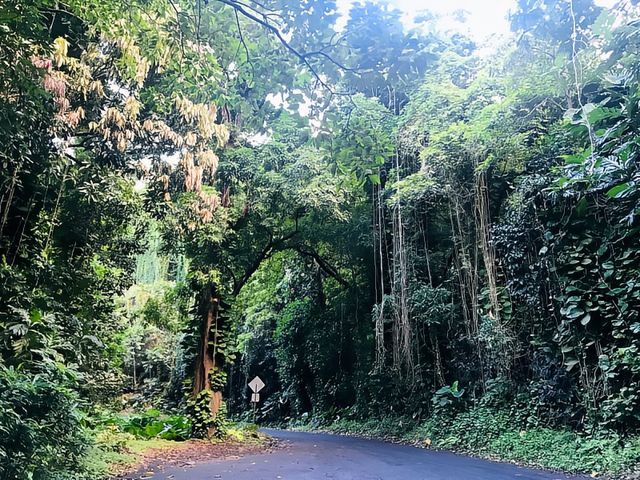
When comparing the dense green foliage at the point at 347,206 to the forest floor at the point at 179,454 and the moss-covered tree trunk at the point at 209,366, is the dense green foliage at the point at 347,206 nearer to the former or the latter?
the moss-covered tree trunk at the point at 209,366

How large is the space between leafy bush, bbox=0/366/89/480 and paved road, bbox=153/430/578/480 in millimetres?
1933

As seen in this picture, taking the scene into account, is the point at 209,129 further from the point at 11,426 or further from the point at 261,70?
the point at 11,426

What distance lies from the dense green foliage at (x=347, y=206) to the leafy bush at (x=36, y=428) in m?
0.02

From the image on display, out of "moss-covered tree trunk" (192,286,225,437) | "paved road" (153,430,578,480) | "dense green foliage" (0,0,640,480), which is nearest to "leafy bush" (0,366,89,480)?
"dense green foliage" (0,0,640,480)

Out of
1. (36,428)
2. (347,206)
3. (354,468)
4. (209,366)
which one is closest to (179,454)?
(209,366)

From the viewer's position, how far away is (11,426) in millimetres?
3574

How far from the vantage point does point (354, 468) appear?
6523 millimetres

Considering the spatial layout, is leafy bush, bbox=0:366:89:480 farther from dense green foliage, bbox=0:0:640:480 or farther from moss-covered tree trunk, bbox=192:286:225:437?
moss-covered tree trunk, bbox=192:286:225:437

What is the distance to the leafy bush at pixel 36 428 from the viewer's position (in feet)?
11.8

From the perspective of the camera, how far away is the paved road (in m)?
5.91

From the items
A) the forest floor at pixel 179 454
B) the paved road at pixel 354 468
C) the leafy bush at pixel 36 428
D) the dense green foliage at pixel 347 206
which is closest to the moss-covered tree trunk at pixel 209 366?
the dense green foliage at pixel 347 206

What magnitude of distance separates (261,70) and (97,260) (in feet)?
23.7

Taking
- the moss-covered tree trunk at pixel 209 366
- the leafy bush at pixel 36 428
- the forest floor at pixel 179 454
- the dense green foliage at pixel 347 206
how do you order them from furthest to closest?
the moss-covered tree trunk at pixel 209 366 < the forest floor at pixel 179 454 < the dense green foliage at pixel 347 206 < the leafy bush at pixel 36 428

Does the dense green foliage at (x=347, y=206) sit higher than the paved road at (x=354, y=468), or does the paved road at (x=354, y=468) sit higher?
the dense green foliage at (x=347, y=206)
